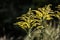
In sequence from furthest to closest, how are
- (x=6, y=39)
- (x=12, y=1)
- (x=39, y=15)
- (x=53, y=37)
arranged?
(x=12, y=1) → (x=6, y=39) → (x=53, y=37) → (x=39, y=15)

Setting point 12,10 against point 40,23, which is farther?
point 12,10

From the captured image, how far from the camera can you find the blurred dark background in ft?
17.4

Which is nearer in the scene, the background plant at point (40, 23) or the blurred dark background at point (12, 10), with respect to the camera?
the background plant at point (40, 23)

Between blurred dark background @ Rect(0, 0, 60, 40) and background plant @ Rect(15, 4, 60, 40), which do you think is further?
blurred dark background @ Rect(0, 0, 60, 40)

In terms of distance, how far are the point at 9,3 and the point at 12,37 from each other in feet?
2.20

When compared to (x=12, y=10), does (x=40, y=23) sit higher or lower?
lower

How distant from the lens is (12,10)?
5414mm

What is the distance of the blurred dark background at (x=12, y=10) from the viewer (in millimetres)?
5301

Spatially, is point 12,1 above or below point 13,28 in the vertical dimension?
above

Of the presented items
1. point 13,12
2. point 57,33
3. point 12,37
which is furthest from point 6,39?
point 57,33

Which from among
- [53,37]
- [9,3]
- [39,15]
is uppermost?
[9,3]

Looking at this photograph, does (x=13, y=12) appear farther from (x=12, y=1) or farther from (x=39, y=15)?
(x=39, y=15)

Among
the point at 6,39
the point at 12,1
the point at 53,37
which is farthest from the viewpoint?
the point at 12,1

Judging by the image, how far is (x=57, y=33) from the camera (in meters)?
4.56
